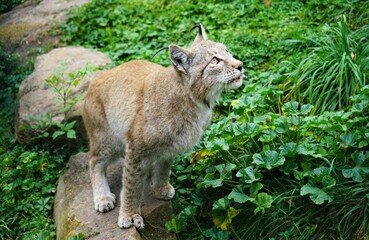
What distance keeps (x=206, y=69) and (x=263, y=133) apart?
42.9 inches

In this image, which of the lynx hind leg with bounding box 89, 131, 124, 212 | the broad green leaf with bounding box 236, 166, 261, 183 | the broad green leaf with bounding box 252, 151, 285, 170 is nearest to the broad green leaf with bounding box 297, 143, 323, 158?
the broad green leaf with bounding box 252, 151, 285, 170

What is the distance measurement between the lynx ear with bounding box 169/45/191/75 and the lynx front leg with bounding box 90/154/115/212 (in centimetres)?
149

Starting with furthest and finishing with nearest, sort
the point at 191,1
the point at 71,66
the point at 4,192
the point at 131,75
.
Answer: the point at 191,1, the point at 71,66, the point at 4,192, the point at 131,75

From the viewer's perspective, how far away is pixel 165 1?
975cm

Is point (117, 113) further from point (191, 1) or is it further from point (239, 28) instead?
point (191, 1)

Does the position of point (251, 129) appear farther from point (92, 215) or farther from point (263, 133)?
point (92, 215)

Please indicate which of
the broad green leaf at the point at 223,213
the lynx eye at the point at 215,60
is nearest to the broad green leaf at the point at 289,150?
the broad green leaf at the point at 223,213

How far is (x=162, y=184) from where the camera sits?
5531 mm

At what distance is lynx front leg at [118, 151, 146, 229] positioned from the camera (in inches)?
198

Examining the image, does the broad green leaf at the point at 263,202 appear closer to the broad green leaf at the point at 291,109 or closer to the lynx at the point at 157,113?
the lynx at the point at 157,113

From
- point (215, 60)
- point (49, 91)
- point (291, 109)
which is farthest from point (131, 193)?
point (49, 91)

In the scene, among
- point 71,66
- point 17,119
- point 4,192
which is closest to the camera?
point 4,192

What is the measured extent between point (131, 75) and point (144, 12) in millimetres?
4317

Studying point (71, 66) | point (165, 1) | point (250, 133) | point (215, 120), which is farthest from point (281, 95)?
point (165, 1)
